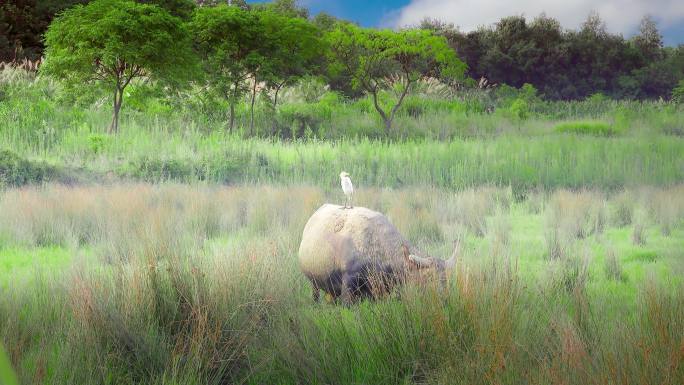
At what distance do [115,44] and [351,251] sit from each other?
37.1 ft

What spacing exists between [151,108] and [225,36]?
2.50m

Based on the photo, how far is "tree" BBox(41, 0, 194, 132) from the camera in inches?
549

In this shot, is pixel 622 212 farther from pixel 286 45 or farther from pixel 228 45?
pixel 286 45

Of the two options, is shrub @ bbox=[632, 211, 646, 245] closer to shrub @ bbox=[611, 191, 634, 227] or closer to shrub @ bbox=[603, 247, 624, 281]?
shrub @ bbox=[611, 191, 634, 227]

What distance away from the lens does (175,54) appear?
14.8m

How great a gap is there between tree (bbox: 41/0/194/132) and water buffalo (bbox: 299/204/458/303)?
1105 centimetres

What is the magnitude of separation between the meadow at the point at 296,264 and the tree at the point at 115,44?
2.01 ft

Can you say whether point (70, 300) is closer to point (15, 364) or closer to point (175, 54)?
A: point (15, 364)

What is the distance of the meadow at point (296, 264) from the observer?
2.85 metres

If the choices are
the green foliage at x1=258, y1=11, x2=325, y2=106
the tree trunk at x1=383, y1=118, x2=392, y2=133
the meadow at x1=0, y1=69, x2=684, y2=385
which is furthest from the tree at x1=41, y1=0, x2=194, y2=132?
the tree trunk at x1=383, y1=118, x2=392, y2=133

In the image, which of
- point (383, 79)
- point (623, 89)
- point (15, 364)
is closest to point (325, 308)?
point (15, 364)

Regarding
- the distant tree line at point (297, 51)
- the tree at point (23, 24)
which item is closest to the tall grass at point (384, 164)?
the distant tree line at point (297, 51)

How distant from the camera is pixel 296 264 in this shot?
15.2 ft

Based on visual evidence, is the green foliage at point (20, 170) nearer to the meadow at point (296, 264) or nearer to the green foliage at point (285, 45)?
the meadow at point (296, 264)
